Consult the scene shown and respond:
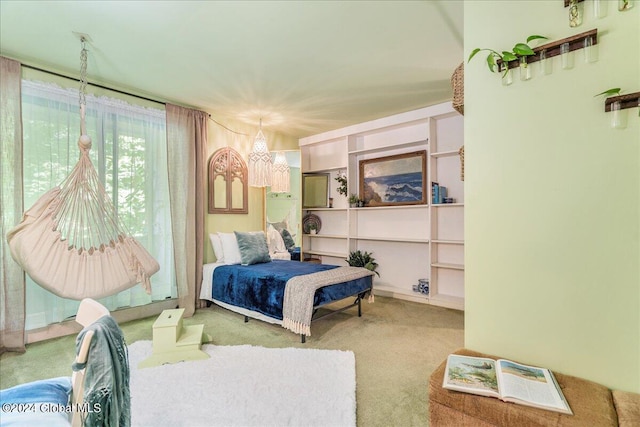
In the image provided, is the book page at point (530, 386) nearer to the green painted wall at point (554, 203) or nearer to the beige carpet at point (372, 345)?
the green painted wall at point (554, 203)

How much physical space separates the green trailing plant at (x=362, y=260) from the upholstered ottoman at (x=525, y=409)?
3195 mm

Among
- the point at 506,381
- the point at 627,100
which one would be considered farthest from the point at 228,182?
the point at 627,100

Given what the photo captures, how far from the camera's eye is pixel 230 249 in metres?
3.84

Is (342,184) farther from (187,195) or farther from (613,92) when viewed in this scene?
(613,92)

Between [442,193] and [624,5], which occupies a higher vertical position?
[624,5]

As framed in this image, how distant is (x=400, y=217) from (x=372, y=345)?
83.8 inches

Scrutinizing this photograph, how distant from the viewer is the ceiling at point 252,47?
2.05 m

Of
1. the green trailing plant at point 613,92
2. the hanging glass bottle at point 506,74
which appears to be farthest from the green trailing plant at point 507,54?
the green trailing plant at point 613,92

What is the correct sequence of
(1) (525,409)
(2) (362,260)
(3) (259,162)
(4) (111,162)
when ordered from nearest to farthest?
(1) (525,409), (4) (111,162), (3) (259,162), (2) (362,260)

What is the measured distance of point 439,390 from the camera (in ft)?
3.52

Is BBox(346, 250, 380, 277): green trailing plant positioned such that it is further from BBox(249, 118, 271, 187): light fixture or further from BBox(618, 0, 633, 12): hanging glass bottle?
BBox(618, 0, 633, 12): hanging glass bottle

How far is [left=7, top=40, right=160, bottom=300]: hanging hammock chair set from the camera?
2.04 metres

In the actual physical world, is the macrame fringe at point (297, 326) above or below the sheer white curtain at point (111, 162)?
below

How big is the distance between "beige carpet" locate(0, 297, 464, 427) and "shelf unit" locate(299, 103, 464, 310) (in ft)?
1.67
